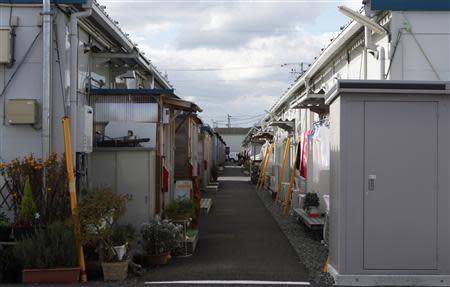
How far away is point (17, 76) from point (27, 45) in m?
0.56

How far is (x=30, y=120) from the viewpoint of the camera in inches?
386

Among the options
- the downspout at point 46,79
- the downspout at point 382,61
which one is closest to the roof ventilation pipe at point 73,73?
the downspout at point 46,79

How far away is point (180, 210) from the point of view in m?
11.3

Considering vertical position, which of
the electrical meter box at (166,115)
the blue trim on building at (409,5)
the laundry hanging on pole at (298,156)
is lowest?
the laundry hanging on pole at (298,156)

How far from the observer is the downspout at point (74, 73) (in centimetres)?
997

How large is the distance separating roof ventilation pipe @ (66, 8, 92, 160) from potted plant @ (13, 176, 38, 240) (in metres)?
1.29

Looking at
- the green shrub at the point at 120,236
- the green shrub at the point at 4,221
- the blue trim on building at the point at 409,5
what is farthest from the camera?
the blue trim on building at the point at 409,5

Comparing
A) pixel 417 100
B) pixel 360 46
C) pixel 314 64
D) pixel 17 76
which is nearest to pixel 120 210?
pixel 17 76

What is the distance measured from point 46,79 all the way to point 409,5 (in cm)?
642

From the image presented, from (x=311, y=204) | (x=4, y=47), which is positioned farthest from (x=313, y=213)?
(x=4, y=47)

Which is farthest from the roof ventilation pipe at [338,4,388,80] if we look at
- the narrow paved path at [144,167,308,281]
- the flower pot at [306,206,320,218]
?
the flower pot at [306,206,320,218]

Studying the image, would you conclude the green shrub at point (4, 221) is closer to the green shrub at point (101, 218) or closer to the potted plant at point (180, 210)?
the green shrub at point (101, 218)

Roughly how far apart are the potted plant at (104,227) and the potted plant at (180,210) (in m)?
2.64

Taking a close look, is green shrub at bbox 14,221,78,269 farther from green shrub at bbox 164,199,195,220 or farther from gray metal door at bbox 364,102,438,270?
gray metal door at bbox 364,102,438,270
